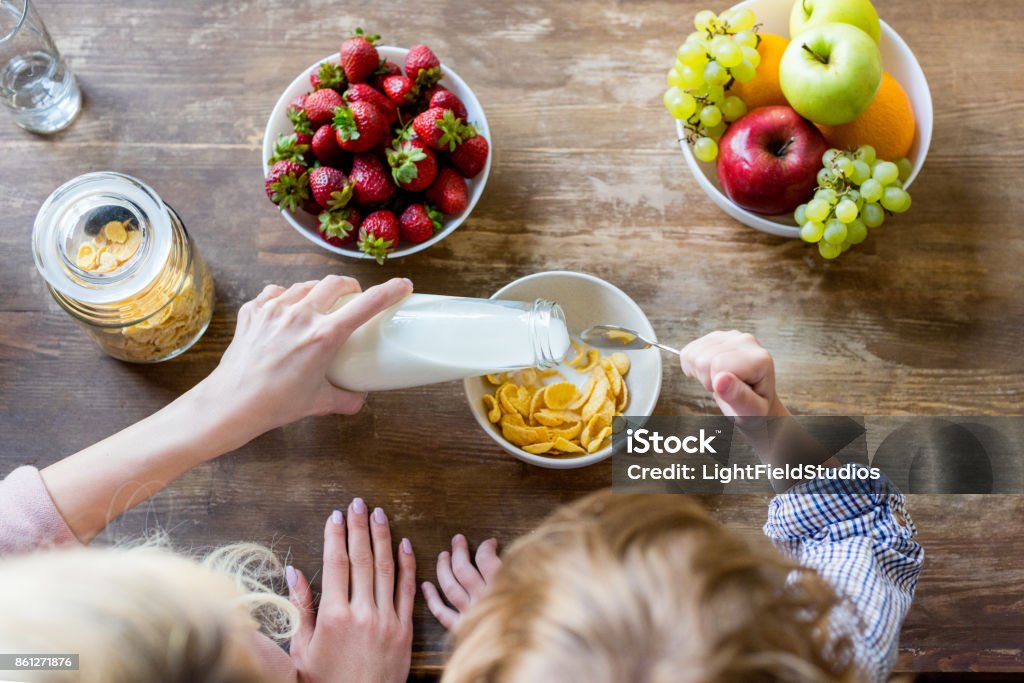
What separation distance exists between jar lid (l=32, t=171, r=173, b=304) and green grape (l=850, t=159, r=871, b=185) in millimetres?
692

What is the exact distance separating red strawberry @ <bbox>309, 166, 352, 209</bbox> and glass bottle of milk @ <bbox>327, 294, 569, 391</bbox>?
0.13m

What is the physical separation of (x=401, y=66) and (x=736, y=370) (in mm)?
501

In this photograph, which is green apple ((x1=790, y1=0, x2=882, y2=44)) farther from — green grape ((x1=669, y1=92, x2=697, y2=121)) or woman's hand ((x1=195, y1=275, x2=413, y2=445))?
woman's hand ((x1=195, y1=275, x2=413, y2=445))

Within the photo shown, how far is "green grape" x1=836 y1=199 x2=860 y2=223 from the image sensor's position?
86cm

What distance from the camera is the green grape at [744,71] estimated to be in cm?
88

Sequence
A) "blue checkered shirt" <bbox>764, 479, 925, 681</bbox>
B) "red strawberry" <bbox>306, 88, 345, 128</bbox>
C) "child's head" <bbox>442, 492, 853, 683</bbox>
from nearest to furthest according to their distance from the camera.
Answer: "child's head" <bbox>442, 492, 853, 683</bbox>, "blue checkered shirt" <bbox>764, 479, 925, 681</bbox>, "red strawberry" <bbox>306, 88, 345, 128</bbox>

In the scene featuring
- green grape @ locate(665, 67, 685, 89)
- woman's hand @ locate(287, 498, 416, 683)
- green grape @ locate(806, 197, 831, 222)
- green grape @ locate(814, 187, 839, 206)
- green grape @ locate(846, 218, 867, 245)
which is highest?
green grape @ locate(665, 67, 685, 89)

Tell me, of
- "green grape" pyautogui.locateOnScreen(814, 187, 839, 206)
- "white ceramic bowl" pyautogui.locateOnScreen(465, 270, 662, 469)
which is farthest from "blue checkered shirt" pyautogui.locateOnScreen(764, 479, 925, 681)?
"green grape" pyautogui.locateOnScreen(814, 187, 839, 206)

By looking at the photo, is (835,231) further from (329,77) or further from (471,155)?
(329,77)

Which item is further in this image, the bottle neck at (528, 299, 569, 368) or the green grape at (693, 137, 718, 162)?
the green grape at (693, 137, 718, 162)

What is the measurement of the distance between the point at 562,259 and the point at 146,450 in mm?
487

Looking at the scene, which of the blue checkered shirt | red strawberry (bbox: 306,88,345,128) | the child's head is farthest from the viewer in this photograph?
red strawberry (bbox: 306,88,345,128)

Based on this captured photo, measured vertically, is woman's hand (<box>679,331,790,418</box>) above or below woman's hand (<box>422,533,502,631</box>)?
above

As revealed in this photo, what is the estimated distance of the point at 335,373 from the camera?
2.84ft
